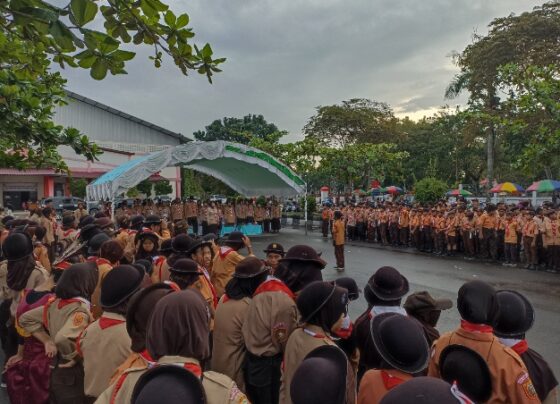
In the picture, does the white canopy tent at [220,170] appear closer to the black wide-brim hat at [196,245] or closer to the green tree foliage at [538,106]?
the green tree foliage at [538,106]

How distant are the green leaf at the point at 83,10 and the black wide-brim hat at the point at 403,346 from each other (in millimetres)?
2252

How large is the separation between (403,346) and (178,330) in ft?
3.47

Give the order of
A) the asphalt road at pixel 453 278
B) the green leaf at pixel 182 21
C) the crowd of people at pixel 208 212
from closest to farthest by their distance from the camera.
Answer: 1. the green leaf at pixel 182 21
2. the asphalt road at pixel 453 278
3. the crowd of people at pixel 208 212

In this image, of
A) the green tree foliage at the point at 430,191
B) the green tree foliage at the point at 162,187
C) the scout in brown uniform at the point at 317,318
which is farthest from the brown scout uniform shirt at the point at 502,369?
the green tree foliage at the point at 162,187

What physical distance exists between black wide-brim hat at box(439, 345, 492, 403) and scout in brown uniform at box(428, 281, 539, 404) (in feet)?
0.27

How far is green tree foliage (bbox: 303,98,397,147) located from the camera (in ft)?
114

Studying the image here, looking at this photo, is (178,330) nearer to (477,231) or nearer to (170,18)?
(170,18)

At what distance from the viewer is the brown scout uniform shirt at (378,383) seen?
2.21 m

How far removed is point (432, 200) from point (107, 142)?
2818 cm

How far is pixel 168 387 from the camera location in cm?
169

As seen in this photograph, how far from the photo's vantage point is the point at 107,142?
38.4 metres

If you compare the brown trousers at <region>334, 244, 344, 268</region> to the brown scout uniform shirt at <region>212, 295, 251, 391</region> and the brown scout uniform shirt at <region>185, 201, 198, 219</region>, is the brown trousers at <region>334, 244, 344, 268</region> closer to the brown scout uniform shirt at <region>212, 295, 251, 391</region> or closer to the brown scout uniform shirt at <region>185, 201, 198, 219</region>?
the brown scout uniform shirt at <region>212, 295, 251, 391</region>

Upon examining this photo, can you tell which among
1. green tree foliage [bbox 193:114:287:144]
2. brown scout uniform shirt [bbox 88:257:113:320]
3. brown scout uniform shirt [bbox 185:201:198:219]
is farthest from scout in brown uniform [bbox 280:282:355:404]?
green tree foliage [bbox 193:114:287:144]

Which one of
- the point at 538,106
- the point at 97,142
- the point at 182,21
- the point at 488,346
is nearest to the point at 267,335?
the point at 488,346
